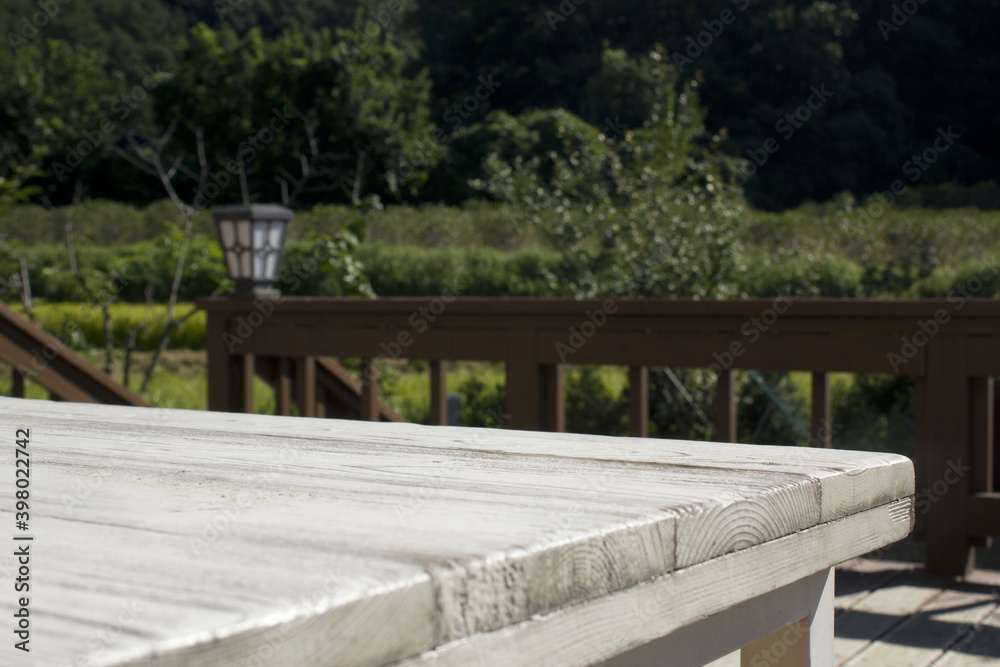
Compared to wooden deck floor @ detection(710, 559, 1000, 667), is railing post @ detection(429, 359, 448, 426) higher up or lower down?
higher up

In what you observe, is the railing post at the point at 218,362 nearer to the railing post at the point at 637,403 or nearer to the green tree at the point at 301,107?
the railing post at the point at 637,403

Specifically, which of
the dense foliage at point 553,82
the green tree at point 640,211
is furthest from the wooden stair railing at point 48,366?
the dense foliage at point 553,82

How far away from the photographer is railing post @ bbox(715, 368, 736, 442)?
7.69ft

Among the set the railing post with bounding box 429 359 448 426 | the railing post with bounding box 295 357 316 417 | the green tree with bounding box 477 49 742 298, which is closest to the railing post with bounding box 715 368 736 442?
the railing post with bounding box 429 359 448 426

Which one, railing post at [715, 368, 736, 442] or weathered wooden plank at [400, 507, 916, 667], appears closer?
weathered wooden plank at [400, 507, 916, 667]

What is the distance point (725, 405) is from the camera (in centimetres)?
237

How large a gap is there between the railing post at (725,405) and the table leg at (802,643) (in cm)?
154

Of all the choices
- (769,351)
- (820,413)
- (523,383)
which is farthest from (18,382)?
(820,413)

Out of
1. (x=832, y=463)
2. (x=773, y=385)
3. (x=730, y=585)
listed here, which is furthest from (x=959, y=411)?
(x=773, y=385)

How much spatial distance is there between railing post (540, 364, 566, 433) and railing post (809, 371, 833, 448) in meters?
0.66

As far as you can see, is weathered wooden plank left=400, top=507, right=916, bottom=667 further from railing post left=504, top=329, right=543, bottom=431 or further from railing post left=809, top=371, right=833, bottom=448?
railing post left=504, top=329, right=543, bottom=431

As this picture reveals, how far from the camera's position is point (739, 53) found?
23625 mm

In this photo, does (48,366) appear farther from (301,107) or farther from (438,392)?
(301,107)

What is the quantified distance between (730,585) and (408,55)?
2622 cm
